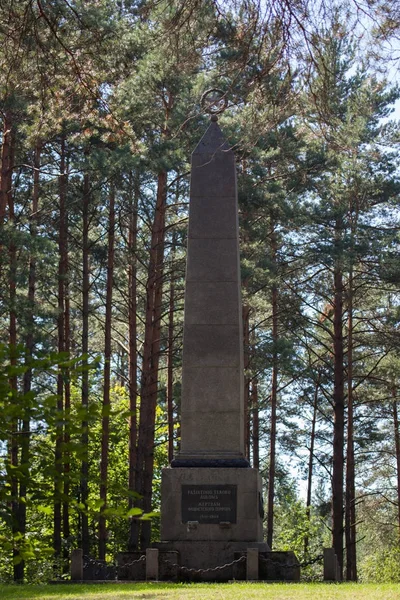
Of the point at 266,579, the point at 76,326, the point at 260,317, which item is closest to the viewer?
the point at 266,579

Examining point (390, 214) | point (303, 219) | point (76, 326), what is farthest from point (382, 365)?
point (76, 326)

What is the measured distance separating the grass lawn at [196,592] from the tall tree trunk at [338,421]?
1108 cm

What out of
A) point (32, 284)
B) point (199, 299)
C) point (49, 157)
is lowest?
point (199, 299)

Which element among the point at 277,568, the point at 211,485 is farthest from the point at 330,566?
the point at 211,485

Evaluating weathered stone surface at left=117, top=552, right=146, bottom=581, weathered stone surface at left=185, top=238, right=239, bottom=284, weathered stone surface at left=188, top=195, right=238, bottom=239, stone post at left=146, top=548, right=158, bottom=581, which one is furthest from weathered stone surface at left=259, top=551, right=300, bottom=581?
weathered stone surface at left=188, top=195, right=238, bottom=239

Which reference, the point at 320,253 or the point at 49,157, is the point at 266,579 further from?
the point at 49,157

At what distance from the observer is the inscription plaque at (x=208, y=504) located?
13.1 metres

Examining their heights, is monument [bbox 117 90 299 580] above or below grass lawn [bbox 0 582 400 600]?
above

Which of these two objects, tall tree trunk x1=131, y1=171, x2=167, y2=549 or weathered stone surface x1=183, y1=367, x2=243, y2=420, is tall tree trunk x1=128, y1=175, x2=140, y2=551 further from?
weathered stone surface x1=183, y1=367, x2=243, y2=420

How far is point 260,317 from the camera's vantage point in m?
29.9

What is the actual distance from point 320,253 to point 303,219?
0.96m

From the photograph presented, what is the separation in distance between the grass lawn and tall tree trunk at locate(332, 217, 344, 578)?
1108cm

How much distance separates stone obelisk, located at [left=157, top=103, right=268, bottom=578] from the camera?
42.8ft

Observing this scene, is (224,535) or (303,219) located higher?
(303,219)
